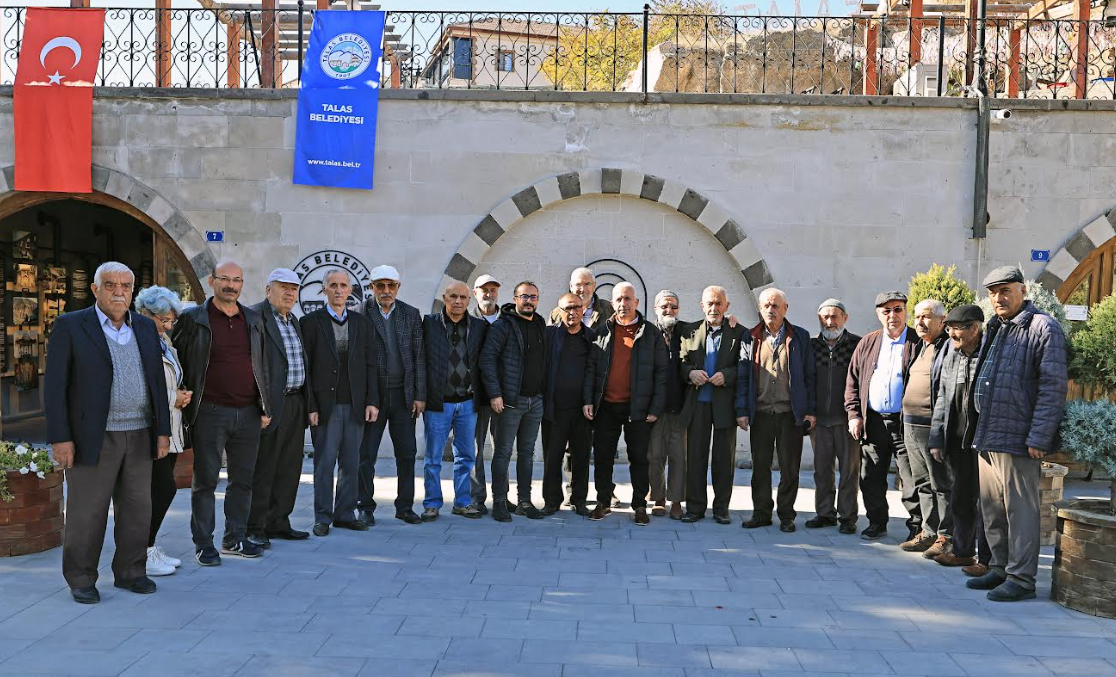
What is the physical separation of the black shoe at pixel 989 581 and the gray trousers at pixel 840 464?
1522mm

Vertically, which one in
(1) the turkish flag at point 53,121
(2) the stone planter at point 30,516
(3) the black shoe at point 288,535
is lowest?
(3) the black shoe at point 288,535

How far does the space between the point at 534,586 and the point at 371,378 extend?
2268 mm

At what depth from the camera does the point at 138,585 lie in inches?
214

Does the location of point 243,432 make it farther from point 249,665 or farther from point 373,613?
point 249,665

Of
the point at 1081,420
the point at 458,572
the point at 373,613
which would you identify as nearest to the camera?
the point at 373,613

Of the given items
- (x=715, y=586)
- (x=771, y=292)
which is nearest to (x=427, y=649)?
(x=715, y=586)

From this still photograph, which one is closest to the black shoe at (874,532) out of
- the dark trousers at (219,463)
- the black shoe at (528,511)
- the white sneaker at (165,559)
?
the black shoe at (528,511)

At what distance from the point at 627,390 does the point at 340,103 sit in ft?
16.2

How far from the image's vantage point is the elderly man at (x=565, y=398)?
7.67 meters

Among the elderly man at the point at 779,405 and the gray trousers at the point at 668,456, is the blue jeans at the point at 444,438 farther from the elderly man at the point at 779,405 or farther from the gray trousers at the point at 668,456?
the elderly man at the point at 779,405

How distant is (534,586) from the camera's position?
5.73 m

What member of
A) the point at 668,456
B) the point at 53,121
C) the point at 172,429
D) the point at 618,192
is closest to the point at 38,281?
the point at 53,121

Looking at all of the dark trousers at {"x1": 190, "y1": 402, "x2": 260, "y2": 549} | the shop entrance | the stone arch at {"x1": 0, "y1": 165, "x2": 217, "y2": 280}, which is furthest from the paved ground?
the shop entrance

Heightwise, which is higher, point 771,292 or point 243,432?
point 771,292
